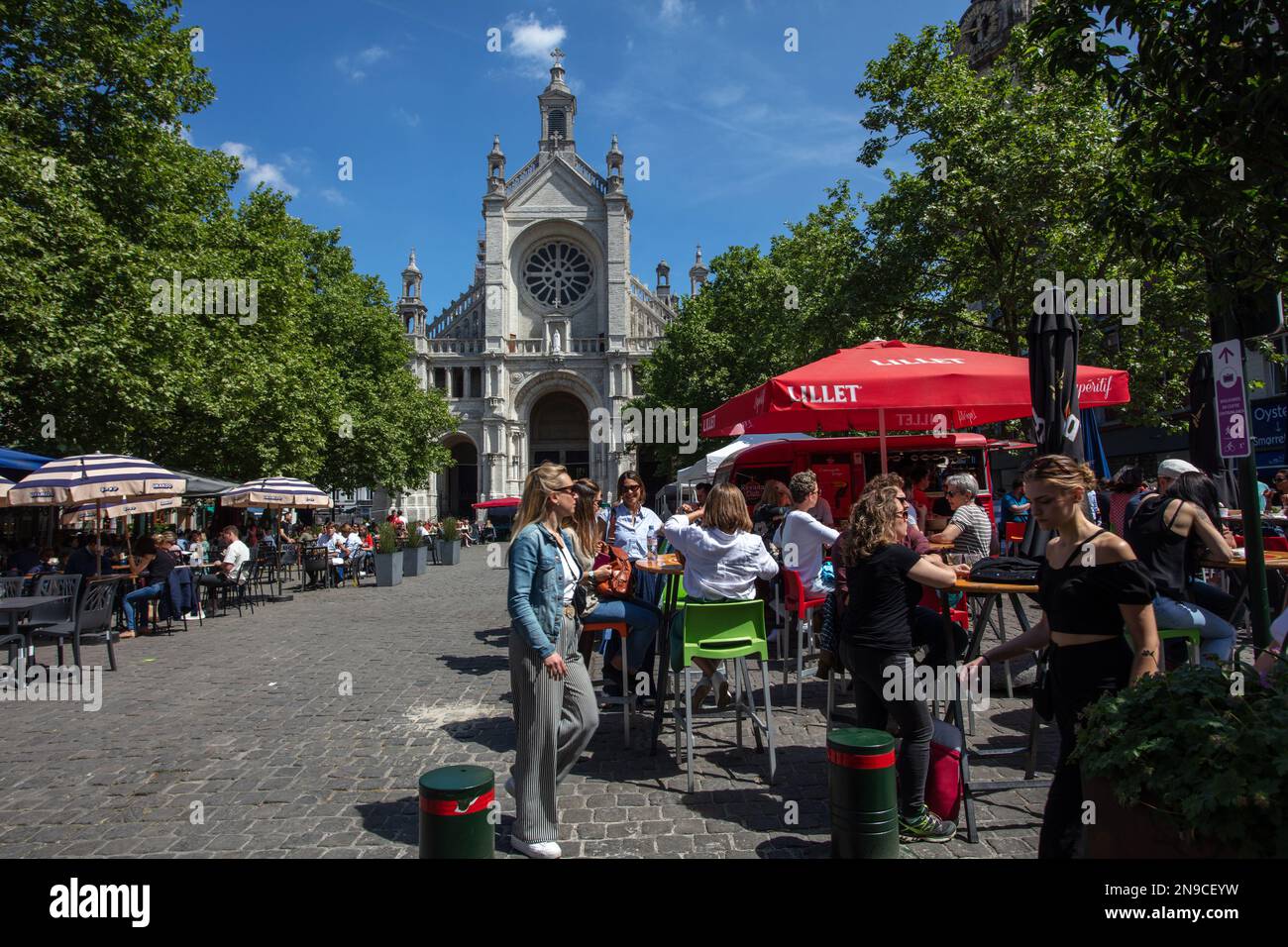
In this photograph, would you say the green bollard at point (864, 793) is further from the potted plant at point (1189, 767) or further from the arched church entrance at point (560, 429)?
the arched church entrance at point (560, 429)

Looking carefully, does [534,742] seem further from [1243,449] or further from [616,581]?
[1243,449]

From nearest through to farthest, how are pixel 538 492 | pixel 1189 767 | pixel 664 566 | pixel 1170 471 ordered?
1. pixel 1189 767
2. pixel 538 492
3. pixel 664 566
4. pixel 1170 471

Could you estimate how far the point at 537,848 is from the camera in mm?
3562

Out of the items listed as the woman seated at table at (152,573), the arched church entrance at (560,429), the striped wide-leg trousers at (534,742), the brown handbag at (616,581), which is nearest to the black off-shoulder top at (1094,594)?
the striped wide-leg trousers at (534,742)

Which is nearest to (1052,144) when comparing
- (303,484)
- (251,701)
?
(251,701)

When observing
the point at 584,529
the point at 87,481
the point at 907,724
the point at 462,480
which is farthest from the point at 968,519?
the point at 462,480

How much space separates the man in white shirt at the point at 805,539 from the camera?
5730 millimetres

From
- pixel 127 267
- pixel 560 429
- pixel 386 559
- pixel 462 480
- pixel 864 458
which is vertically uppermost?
pixel 560 429

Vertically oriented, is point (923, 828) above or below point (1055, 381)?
below

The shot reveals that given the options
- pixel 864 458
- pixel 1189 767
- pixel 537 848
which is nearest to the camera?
pixel 1189 767

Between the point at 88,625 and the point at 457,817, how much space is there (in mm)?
7896

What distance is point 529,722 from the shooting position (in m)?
3.66

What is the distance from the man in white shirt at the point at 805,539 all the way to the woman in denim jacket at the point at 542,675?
8.23 feet

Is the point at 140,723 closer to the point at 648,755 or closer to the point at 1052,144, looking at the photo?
the point at 648,755
